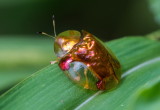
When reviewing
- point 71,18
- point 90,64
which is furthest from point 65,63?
point 71,18

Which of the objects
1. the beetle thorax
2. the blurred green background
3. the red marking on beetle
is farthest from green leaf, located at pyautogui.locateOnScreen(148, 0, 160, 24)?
the red marking on beetle

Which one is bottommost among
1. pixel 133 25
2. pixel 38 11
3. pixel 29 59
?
pixel 133 25

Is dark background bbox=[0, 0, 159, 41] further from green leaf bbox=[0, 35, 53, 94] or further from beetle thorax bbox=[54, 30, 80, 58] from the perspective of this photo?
beetle thorax bbox=[54, 30, 80, 58]

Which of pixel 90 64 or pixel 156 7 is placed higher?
pixel 90 64

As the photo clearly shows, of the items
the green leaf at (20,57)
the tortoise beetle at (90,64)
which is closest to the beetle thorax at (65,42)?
the tortoise beetle at (90,64)

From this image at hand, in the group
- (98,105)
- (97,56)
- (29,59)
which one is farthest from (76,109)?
(29,59)

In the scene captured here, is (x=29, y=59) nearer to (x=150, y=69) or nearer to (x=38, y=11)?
(x=38, y=11)

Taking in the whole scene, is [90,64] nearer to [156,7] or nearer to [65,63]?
[65,63]
